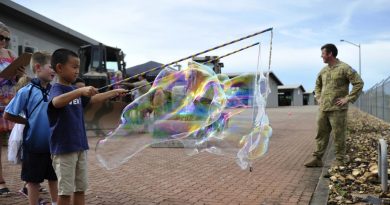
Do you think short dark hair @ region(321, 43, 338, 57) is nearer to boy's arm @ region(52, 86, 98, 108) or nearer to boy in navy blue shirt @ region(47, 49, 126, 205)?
boy in navy blue shirt @ region(47, 49, 126, 205)

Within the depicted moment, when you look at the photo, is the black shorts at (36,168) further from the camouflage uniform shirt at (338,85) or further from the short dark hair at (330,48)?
the short dark hair at (330,48)

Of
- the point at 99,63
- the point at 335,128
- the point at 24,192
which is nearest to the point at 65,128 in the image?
the point at 24,192

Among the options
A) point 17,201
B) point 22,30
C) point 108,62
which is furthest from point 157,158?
point 22,30

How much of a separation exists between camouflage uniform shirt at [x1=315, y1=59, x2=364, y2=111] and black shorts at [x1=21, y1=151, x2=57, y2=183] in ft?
15.6

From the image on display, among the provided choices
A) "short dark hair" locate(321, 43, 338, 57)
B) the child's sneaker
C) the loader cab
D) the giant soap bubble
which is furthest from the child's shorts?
the loader cab

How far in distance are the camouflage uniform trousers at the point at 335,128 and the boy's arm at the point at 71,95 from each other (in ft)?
16.3

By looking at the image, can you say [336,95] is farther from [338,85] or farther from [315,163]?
[315,163]

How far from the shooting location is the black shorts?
4.75m

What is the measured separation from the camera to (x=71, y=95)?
12.4 feet

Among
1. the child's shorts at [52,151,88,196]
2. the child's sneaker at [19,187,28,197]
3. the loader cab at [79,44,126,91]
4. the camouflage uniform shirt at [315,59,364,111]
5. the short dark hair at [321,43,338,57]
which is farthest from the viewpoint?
the loader cab at [79,44,126,91]

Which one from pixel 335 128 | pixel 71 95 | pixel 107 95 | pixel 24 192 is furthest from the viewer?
pixel 335 128

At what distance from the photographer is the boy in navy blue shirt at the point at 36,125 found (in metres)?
4.77

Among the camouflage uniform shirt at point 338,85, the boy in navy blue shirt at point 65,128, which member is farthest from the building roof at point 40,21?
the boy in navy blue shirt at point 65,128

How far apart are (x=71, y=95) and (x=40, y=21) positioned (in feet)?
60.0
